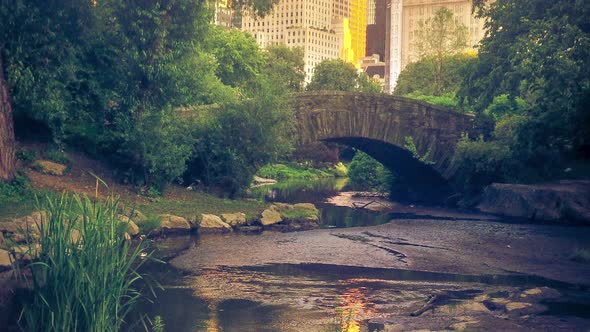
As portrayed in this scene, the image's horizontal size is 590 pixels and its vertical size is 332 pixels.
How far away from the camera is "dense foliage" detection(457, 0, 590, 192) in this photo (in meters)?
24.8

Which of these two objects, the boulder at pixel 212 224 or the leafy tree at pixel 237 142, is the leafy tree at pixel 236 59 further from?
the boulder at pixel 212 224

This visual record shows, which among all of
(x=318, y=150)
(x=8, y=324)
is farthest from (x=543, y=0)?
(x=318, y=150)

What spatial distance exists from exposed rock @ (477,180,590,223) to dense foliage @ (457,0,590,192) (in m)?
1.92

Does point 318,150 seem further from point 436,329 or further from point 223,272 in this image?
point 436,329

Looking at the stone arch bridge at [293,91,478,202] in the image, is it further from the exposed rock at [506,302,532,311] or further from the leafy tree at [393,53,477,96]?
the leafy tree at [393,53,477,96]

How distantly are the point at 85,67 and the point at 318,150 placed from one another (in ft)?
155

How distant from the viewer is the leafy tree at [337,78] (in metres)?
85.3

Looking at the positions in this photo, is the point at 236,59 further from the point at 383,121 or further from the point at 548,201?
the point at 548,201

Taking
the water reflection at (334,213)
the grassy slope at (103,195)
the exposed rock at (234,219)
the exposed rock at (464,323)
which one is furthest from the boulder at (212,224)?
the exposed rock at (464,323)

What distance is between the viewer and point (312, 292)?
12258 mm

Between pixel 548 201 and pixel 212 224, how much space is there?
1067 cm

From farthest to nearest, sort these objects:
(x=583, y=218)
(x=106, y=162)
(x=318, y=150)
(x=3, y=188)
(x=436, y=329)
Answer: (x=318, y=150)
(x=106, y=162)
(x=583, y=218)
(x=3, y=188)
(x=436, y=329)

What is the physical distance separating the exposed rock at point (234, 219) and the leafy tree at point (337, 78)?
62.9m

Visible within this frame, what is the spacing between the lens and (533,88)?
91.0 feet
